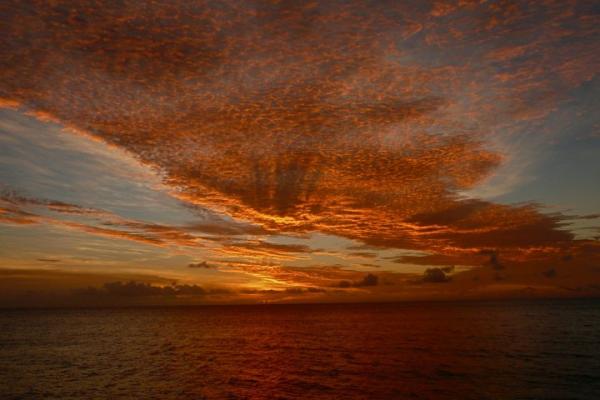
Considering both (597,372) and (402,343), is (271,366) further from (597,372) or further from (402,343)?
(597,372)

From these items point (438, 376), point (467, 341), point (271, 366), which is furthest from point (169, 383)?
point (467, 341)

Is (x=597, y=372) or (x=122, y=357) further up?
(x=597, y=372)

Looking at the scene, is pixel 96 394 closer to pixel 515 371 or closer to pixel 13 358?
pixel 13 358

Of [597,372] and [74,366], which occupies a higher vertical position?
[597,372]

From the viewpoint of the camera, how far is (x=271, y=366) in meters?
48.8

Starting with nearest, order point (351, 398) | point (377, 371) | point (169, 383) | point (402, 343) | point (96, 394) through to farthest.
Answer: point (351, 398) → point (96, 394) → point (169, 383) → point (377, 371) → point (402, 343)

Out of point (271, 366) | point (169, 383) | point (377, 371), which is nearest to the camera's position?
point (169, 383)

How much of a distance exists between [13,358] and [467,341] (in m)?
70.7

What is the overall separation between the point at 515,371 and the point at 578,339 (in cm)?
3602

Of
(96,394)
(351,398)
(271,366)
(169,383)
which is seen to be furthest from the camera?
(271,366)

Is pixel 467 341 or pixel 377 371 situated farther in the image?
pixel 467 341

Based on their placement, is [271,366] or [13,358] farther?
[13,358]

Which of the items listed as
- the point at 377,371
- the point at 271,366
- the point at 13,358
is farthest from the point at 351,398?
the point at 13,358

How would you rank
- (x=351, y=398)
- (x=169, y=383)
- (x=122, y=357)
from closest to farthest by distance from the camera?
(x=351, y=398) < (x=169, y=383) < (x=122, y=357)
